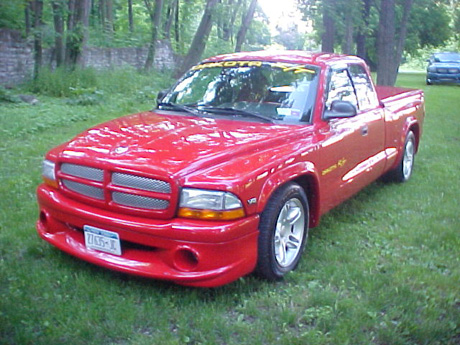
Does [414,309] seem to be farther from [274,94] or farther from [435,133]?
[435,133]

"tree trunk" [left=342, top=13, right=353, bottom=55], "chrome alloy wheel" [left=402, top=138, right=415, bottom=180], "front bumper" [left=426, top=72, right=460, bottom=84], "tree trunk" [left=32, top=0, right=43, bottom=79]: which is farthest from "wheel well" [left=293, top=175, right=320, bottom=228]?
"front bumper" [left=426, top=72, right=460, bottom=84]

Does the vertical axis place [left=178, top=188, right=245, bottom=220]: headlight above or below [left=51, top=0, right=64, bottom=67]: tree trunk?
below

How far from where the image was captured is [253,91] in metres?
5.11

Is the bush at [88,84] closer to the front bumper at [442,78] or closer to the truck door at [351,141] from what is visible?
the truck door at [351,141]

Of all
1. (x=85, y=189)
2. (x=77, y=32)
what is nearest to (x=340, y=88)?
(x=85, y=189)

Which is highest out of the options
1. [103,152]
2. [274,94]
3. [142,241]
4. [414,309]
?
[274,94]

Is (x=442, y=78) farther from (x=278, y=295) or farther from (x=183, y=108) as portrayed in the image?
(x=278, y=295)

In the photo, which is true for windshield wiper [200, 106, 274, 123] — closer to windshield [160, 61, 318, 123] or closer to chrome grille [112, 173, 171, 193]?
windshield [160, 61, 318, 123]

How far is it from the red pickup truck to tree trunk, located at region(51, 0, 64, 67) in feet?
37.6

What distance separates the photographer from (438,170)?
789 cm

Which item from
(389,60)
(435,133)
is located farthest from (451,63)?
(435,133)

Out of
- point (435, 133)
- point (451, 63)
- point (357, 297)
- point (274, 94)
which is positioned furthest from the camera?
point (451, 63)

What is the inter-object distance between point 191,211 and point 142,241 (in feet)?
1.20

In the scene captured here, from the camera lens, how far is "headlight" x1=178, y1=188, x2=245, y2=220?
3578 mm
